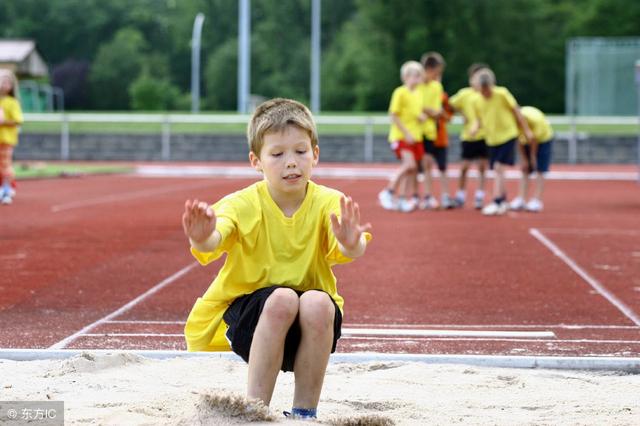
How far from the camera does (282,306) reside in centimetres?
438

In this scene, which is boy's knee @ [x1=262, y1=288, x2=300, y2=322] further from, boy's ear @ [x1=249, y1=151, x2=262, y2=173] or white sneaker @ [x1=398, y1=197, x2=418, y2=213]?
white sneaker @ [x1=398, y1=197, x2=418, y2=213]

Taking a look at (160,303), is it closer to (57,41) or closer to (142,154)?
(142,154)

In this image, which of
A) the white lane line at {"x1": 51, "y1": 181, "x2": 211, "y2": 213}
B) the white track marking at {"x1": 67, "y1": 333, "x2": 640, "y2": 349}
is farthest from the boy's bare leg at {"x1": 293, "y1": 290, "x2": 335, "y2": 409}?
the white lane line at {"x1": 51, "y1": 181, "x2": 211, "y2": 213}

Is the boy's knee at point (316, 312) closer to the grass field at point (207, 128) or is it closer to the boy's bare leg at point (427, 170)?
the boy's bare leg at point (427, 170)

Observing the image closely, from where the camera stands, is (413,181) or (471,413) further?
(413,181)

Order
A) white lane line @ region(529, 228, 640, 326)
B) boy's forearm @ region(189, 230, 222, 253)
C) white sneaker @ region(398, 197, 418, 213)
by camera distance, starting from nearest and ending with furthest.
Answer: boy's forearm @ region(189, 230, 222, 253) < white lane line @ region(529, 228, 640, 326) < white sneaker @ region(398, 197, 418, 213)

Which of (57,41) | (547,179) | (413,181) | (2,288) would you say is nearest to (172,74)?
(57,41)

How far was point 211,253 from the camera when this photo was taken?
448cm

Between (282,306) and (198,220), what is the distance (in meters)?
0.47

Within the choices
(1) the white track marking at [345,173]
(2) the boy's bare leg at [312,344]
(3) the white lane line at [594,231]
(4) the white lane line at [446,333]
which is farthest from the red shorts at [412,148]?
(2) the boy's bare leg at [312,344]

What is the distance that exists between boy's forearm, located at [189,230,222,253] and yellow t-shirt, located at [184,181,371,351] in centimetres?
18

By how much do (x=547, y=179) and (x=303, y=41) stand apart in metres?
52.8

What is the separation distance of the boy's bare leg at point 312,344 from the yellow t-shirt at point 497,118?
11.7m

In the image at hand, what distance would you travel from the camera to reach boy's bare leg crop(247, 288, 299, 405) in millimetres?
4383
